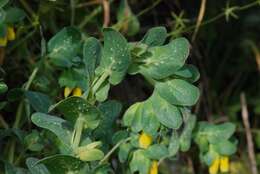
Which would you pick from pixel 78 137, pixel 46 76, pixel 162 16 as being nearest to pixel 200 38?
pixel 162 16

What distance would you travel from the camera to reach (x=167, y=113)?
109cm

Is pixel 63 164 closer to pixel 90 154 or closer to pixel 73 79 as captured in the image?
pixel 90 154

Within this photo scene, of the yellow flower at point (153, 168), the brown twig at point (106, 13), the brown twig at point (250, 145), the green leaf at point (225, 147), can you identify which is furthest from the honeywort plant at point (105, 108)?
the brown twig at point (250, 145)

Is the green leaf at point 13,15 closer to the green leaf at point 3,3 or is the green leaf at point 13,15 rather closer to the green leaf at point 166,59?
the green leaf at point 3,3

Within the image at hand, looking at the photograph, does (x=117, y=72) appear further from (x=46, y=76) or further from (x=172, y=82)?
(x=46, y=76)

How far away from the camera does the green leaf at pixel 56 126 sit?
1.05 meters

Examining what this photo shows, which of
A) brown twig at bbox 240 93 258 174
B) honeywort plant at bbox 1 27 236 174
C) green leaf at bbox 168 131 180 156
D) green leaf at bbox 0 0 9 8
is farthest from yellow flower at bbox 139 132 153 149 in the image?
brown twig at bbox 240 93 258 174

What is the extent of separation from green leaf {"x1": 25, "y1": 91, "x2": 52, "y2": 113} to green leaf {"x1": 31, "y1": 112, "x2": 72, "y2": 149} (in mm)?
113

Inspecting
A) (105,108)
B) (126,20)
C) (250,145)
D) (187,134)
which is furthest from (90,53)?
(250,145)

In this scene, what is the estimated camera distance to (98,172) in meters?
1.07

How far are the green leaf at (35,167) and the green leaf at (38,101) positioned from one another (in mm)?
142

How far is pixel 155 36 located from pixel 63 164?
9.9 inches

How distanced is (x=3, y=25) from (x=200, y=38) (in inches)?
32.4

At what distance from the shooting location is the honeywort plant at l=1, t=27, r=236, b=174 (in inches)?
41.2
